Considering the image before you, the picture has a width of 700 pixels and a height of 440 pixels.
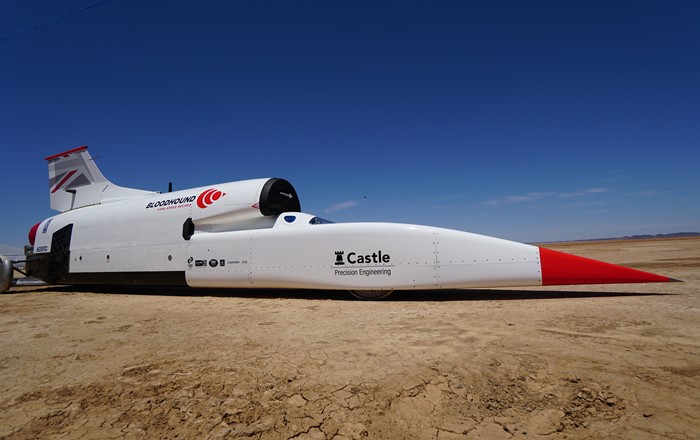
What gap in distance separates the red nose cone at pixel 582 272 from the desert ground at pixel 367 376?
569 mm

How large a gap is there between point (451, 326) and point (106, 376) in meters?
3.47

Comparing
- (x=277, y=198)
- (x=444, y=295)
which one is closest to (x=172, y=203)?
(x=277, y=198)

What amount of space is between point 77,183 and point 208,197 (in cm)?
680

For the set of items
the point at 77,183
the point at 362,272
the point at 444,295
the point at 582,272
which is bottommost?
the point at 444,295

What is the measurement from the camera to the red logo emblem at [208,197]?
7562mm

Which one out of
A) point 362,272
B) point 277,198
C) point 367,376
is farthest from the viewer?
point 277,198

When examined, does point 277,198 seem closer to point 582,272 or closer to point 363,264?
point 363,264

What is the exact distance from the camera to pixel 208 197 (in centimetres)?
765

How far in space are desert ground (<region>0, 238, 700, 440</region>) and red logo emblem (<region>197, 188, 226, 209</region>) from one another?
3.60 meters

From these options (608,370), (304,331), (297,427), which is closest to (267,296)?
(304,331)

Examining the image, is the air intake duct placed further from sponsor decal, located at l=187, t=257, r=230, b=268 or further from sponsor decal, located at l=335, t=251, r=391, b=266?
sponsor decal, located at l=335, t=251, r=391, b=266

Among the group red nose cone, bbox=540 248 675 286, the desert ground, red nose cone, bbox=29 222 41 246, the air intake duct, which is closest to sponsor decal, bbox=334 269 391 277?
the desert ground

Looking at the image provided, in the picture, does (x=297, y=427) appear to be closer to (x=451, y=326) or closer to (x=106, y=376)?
(x=106, y=376)

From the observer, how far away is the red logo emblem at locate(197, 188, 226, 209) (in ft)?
24.8
